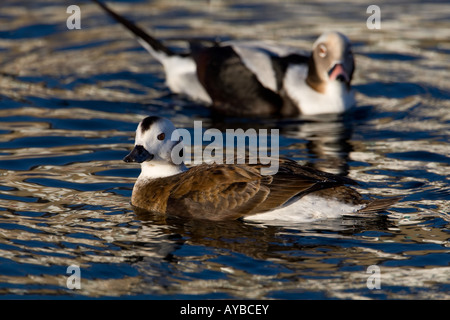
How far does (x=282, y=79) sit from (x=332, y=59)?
67cm

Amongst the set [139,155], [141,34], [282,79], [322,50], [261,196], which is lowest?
[261,196]

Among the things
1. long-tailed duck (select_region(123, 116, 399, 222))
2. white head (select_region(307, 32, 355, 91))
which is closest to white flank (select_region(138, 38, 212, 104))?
white head (select_region(307, 32, 355, 91))

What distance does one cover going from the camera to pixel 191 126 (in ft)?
32.7

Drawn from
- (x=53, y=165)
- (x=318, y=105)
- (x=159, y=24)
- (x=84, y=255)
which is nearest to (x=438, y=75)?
(x=318, y=105)

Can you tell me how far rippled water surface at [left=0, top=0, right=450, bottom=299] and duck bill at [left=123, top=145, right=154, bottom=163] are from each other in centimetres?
47

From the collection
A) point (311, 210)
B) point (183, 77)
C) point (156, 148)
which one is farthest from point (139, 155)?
point (183, 77)

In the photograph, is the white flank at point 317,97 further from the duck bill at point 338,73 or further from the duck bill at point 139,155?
the duck bill at point 139,155

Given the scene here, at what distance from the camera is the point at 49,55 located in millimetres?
12734

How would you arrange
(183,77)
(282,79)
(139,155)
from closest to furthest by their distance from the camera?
1. (139,155)
2. (282,79)
3. (183,77)

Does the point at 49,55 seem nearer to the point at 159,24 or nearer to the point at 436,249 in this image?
the point at 159,24

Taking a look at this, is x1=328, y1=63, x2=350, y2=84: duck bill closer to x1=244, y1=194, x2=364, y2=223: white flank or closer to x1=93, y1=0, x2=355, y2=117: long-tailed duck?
x1=93, y1=0, x2=355, y2=117: long-tailed duck

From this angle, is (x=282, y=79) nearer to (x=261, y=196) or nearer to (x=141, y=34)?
(x=141, y=34)

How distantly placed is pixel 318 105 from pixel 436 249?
4.49 meters

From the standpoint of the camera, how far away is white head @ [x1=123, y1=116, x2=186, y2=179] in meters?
7.11
